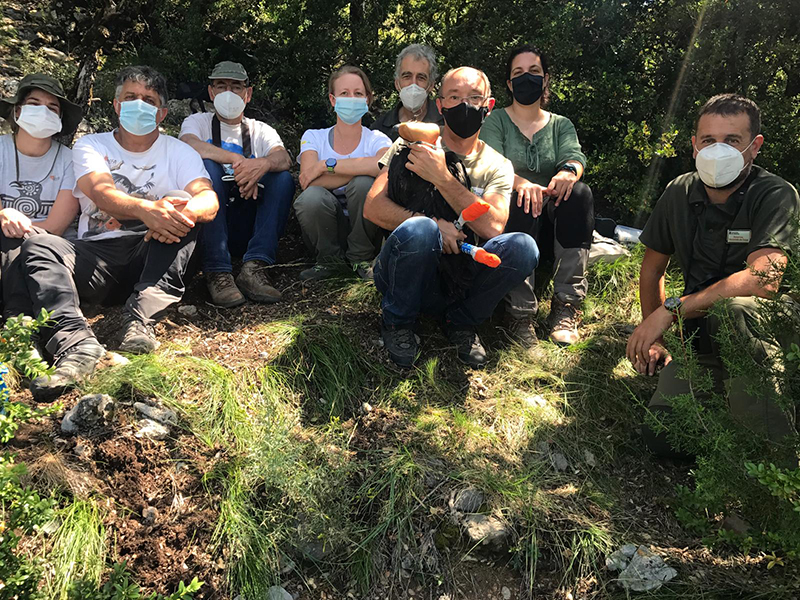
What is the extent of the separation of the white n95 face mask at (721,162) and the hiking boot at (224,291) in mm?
2498

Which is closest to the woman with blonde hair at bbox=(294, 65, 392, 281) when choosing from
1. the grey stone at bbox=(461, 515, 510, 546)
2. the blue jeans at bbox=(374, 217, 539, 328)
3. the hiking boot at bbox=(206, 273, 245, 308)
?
the hiking boot at bbox=(206, 273, 245, 308)

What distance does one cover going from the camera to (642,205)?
482 cm

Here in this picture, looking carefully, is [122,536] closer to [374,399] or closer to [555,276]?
[374,399]

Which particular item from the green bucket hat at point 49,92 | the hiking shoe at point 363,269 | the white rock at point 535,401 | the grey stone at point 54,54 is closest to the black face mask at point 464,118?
the hiking shoe at point 363,269

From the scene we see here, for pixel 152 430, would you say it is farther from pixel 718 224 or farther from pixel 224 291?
pixel 718 224

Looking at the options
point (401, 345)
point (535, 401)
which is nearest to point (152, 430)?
point (401, 345)

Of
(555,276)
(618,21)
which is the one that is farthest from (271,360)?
(618,21)

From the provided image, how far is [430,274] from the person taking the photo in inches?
126

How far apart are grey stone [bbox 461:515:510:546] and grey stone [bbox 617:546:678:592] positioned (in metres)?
0.45

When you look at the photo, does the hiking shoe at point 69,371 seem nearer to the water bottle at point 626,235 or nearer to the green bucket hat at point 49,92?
the green bucket hat at point 49,92

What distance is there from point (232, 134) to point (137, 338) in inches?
62.0

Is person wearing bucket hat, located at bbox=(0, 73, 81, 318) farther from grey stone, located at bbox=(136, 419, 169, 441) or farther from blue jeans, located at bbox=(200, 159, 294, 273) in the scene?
grey stone, located at bbox=(136, 419, 169, 441)

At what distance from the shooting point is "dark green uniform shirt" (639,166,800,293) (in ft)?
9.65

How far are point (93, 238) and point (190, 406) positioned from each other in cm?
124
